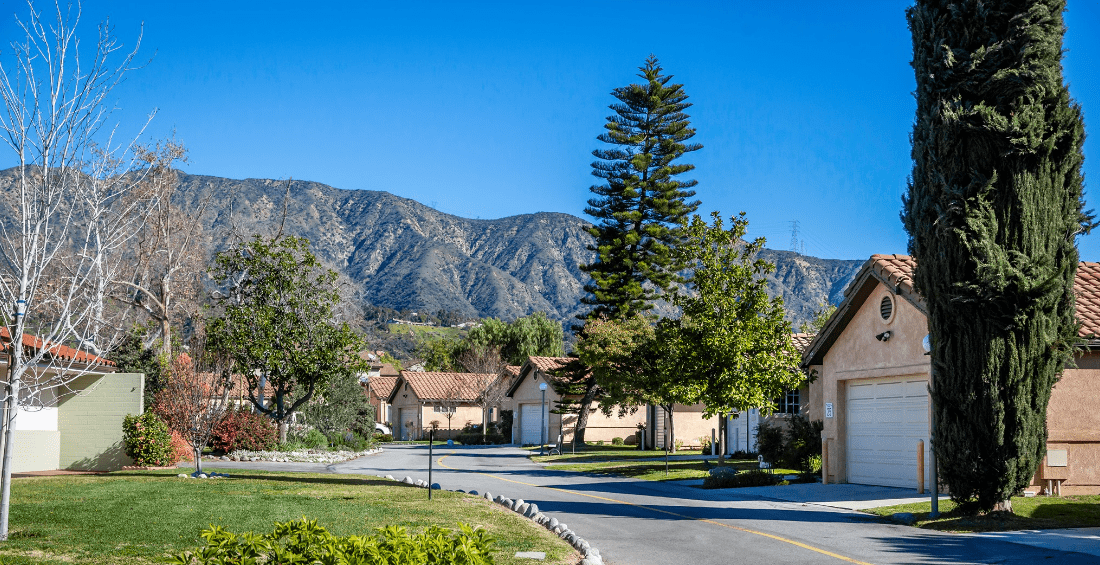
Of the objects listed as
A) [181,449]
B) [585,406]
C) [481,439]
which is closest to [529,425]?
[481,439]

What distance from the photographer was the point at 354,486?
62.3ft

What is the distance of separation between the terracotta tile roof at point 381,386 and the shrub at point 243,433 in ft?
143

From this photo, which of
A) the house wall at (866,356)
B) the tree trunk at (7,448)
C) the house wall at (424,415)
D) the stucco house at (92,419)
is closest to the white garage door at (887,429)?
the house wall at (866,356)

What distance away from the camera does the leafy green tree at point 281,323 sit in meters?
29.1

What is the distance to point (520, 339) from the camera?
70812 mm

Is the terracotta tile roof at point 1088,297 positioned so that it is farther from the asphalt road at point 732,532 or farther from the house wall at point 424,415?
the house wall at point 424,415

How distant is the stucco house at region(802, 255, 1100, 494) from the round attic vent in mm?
21

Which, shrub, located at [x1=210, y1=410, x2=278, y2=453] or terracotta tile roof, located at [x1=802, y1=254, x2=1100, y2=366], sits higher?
terracotta tile roof, located at [x1=802, y1=254, x2=1100, y2=366]

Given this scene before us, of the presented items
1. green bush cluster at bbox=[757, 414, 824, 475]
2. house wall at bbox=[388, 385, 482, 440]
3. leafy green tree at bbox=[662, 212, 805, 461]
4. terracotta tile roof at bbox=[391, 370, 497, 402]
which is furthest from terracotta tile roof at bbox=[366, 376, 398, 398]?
leafy green tree at bbox=[662, 212, 805, 461]

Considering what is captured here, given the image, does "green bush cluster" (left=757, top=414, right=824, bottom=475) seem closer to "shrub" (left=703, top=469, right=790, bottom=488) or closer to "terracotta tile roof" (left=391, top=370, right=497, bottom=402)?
Answer: "shrub" (left=703, top=469, right=790, bottom=488)

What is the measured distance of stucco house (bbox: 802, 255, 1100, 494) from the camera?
16.5 meters

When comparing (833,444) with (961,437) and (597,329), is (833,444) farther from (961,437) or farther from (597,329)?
(597,329)

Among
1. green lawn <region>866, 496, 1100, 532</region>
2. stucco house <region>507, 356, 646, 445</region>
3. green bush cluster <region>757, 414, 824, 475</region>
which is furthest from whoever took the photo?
stucco house <region>507, 356, 646, 445</region>

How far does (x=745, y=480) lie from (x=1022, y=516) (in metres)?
7.87
